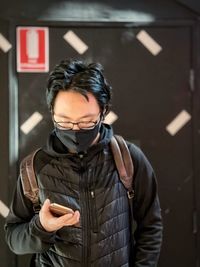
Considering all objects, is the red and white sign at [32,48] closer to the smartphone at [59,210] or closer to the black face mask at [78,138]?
the black face mask at [78,138]

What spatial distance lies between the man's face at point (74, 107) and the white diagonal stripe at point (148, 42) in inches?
27.9

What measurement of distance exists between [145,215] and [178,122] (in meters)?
0.63

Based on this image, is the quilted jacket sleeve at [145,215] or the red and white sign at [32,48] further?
the red and white sign at [32,48]

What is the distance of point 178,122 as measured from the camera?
1.82 meters

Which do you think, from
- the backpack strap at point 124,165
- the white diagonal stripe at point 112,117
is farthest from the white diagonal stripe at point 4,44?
the backpack strap at point 124,165

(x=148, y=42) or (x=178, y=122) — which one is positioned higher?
(x=148, y=42)

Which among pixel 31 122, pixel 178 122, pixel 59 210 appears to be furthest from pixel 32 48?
pixel 59 210

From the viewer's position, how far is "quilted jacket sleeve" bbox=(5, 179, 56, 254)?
3.76 ft

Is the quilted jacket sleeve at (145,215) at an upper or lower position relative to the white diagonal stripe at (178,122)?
lower

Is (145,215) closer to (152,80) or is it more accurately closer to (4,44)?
(152,80)

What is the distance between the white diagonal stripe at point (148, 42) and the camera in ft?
5.95

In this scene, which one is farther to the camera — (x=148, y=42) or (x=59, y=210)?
(x=148, y=42)

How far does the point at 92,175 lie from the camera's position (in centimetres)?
121

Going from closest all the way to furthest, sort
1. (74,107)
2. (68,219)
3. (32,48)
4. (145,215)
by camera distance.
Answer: (68,219) < (74,107) < (145,215) < (32,48)
